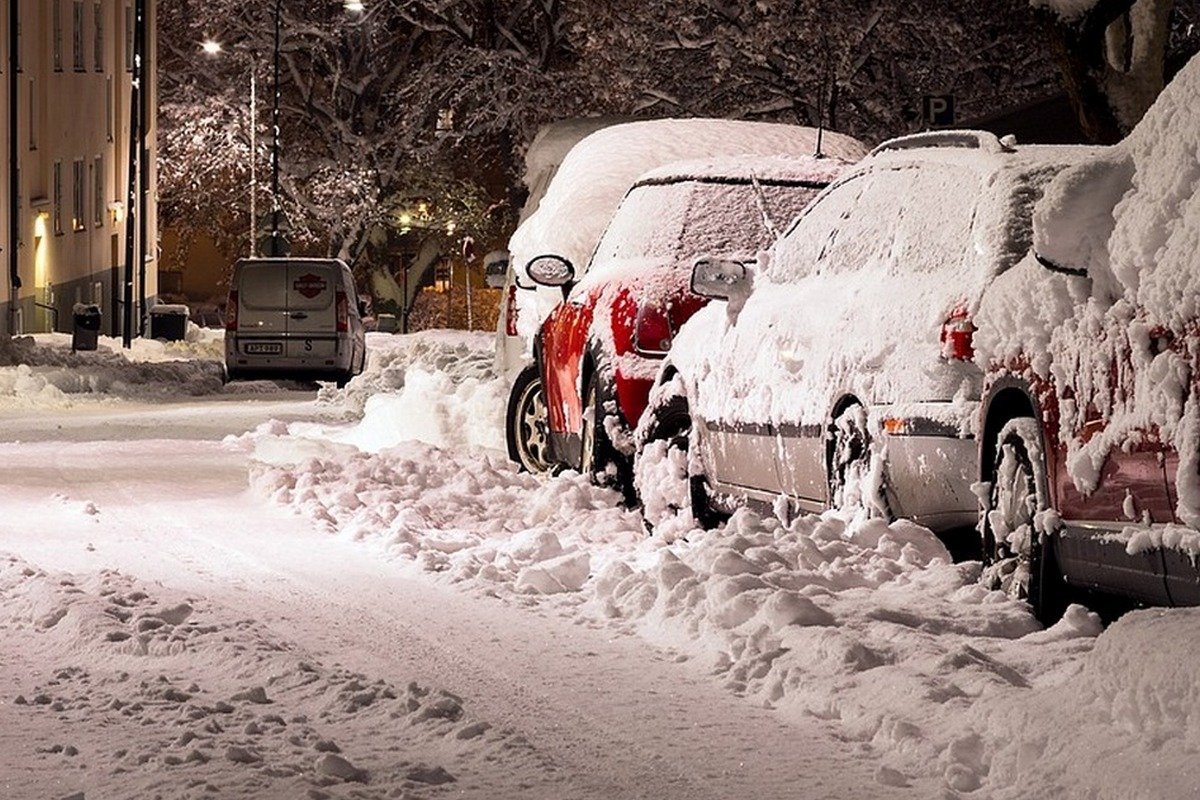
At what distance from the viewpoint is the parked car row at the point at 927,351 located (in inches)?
303

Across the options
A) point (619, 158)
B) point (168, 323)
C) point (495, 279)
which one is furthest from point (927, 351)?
point (168, 323)

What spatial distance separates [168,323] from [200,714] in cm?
3731

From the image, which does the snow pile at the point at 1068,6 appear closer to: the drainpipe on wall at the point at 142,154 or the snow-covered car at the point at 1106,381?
the snow-covered car at the point at 1106,381

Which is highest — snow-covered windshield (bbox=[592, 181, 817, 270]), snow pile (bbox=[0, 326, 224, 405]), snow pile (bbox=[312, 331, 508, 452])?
snow-covered windshield (bbox=[592, 181, 817, 270])

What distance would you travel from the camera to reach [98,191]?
52.0 m

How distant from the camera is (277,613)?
10117mm

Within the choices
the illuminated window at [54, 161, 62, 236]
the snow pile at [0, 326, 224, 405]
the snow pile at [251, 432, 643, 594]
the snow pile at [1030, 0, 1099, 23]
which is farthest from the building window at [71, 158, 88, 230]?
the snow pile at [251, 432, 643, 594]

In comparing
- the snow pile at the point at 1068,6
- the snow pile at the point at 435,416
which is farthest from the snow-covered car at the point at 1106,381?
the snow pile at the point at 1068,6

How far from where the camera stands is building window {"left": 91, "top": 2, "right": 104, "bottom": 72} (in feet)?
168

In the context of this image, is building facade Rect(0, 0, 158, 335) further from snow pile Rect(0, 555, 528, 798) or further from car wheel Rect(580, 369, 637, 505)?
snow pile Rect(0, 555, 528, 798)

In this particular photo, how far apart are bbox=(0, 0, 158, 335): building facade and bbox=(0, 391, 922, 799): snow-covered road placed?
29251 mm

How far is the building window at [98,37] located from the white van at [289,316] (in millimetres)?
20188

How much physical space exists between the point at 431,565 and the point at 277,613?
154 cm

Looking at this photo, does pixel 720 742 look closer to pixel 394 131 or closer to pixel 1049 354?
pixel 1049 354
